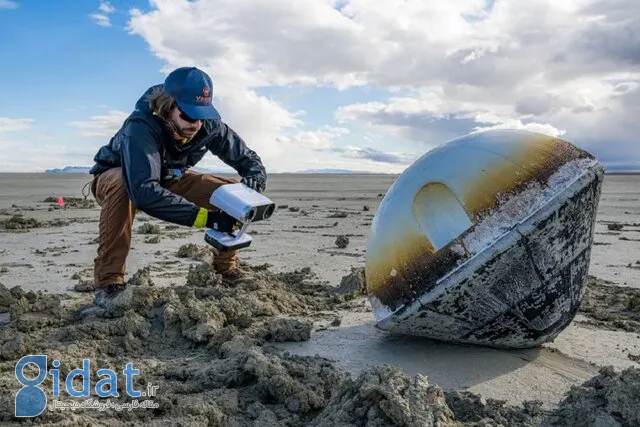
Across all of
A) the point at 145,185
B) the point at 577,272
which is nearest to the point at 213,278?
the point at 145,185

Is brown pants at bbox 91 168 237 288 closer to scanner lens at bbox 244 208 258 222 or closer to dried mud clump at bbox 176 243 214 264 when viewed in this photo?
scanner lens at bbox 244 208 258 222

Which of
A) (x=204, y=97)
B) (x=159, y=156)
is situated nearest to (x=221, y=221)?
(x=159, y=156)

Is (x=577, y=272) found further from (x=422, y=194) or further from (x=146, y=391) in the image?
(x=146, y=391)

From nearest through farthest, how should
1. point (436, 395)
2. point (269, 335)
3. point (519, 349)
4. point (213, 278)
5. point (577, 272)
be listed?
point (436, 395) → point (577, 272) → point (519, 349) → point (269, 335) → point (213, 278)

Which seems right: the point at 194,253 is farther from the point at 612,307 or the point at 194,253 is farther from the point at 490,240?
the point at 490,240

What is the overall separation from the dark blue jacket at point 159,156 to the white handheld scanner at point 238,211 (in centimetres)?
19

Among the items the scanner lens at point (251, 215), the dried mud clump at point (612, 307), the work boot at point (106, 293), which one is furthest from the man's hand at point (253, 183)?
the dried mud clump at point (612, 307)

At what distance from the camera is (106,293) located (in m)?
4.59

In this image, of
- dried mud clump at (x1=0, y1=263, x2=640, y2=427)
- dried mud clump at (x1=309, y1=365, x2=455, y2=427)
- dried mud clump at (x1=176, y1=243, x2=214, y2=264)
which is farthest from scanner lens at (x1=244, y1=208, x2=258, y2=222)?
dried mud clump at (x1=176, y1=243, x2=214, y2=264)

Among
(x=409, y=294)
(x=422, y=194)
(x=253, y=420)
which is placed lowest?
(x=253, y=420)

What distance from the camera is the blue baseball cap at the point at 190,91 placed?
434 centimetres

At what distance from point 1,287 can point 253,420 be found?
114 inches

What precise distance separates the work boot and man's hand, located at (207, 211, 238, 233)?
3.01 ft

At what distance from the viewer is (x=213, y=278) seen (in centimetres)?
521
